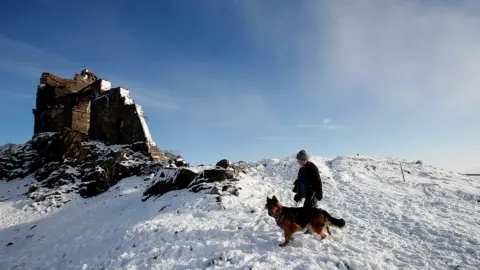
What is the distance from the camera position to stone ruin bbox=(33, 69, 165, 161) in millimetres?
25719

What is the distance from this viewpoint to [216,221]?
1066 centimetres

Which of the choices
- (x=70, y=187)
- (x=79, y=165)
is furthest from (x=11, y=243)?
(x=79, y=165)

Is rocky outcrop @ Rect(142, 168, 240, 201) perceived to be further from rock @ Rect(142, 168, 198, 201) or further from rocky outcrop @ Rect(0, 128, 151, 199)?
rocky outcrop @ Rect(0, 128, 151, 199)

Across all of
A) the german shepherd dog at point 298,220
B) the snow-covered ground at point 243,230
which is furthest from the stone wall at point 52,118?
the german shepherd dog at point 298,220

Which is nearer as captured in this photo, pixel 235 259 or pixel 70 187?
pixel 235 259

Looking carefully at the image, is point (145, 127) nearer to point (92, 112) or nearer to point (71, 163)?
point (92, 112)

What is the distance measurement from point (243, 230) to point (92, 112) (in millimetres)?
23731

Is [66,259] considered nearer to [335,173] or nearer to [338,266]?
[338,266]

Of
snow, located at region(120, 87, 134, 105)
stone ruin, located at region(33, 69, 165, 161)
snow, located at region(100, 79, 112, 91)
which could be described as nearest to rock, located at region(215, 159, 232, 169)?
stone ruin, located at region(33, 69, 165, 161)

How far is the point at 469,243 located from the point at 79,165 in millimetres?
24747

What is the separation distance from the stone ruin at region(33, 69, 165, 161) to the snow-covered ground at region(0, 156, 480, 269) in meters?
5.86

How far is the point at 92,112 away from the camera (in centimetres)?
2783

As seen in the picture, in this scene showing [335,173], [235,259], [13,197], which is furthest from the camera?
[335,173]

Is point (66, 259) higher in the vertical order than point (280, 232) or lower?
lower
